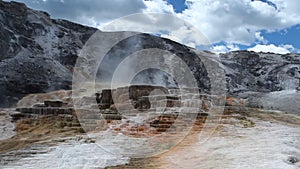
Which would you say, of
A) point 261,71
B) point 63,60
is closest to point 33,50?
point 63,60

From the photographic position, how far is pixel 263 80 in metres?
55.5

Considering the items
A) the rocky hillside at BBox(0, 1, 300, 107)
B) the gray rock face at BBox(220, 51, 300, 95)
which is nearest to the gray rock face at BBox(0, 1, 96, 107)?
the rocky hillside at BBox(0, 1, 300, 107)

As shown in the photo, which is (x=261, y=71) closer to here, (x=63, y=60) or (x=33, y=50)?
(x=63, y=60)

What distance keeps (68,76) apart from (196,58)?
22222mm

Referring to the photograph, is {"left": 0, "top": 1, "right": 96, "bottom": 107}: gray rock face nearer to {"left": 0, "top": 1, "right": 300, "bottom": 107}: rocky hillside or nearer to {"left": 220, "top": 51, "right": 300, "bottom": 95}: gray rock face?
{"left": 0, "top": 1, "right": 300, "bottom": 107}: rocky hillside

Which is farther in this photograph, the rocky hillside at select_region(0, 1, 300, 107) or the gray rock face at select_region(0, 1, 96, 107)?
the rocky hillside at select_region(0, 1, 300, 107)

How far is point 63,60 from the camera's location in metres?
45.1

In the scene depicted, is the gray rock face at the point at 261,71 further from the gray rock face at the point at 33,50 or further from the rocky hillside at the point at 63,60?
the gray rock face at the point at 33,50

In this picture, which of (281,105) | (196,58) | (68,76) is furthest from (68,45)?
(281,105)

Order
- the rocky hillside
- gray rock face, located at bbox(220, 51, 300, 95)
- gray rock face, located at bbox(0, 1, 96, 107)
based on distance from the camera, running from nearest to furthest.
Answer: gray rock face, located at bbox(0, 1, 96, 107)
the rocky hillside
gray rock face, located at bbox(220, 51, 300, 95)

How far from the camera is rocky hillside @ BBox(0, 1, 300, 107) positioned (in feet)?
119

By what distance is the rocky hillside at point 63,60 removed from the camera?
36.1m

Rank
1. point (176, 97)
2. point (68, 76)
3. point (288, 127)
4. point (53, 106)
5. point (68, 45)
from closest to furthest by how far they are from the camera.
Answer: point (288, 127)
point (176, 97)
point (53, 106)
point (68, 76)
point (68, 45)

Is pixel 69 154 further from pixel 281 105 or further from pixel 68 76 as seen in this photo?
pixel 68 76
